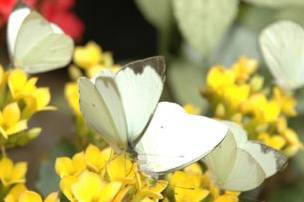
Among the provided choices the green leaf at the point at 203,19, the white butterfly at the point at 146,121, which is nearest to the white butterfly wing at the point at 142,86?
the white butterfly at the point at 146,121

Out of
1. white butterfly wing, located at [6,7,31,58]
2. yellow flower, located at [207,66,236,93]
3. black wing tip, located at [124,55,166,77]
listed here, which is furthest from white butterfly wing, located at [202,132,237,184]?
white butterfly wing, located at [6,7,31,58]

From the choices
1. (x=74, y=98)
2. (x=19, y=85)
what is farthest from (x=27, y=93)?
(x=74, y=98)

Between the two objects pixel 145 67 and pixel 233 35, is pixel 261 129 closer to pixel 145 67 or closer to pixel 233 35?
pixel 145 67

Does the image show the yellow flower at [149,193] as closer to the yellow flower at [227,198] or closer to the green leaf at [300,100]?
the yellow flower at [227,198]

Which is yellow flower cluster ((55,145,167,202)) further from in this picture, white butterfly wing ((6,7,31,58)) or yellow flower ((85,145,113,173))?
white butterfly wing ((6,7,31,58))

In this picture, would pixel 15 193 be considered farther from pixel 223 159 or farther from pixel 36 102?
pixel 223 159
